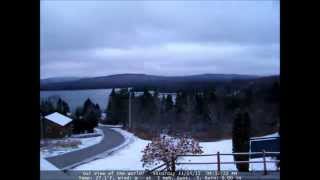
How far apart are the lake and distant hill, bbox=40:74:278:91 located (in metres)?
0.02

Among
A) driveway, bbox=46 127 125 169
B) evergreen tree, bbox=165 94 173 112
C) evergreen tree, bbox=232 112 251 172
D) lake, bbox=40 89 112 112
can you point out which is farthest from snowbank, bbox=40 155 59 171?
evergreen tree, bbox=232 112 251 172

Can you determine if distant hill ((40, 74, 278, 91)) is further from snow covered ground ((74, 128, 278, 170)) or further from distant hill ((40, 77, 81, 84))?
snow covered ground ((74, 128, 278, 170))

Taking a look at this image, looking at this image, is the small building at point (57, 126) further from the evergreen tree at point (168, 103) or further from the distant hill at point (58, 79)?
the evergreen tree at point (168, 103)

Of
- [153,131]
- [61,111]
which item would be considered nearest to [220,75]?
[153,131]

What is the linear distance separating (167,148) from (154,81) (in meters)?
0.24

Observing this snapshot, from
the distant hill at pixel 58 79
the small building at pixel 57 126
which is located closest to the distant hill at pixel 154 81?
the distant hill at pixel 58 79

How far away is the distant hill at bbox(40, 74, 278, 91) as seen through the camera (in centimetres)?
137

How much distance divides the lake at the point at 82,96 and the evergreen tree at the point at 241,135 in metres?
0.47

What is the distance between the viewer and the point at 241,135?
4.30 feet

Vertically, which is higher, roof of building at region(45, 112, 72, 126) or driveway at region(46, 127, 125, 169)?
roof of building at region(45, 112, 72, 126)

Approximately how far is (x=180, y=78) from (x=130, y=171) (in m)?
0.38

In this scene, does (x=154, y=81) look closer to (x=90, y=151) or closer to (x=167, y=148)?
(x=167, y=148)

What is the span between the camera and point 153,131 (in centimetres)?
138
